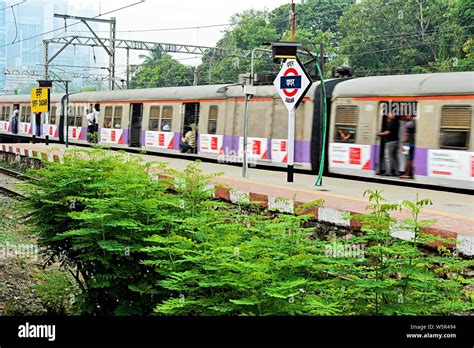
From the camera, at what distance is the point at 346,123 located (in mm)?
15203

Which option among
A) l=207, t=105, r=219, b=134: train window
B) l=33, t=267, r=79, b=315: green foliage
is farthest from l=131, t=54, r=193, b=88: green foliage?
l=33, t=267, r=79, b=315: green foliage

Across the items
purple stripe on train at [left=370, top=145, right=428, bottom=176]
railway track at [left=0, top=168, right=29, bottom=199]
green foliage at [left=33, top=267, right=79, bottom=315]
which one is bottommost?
green foliage at [left=33, top=267, right=79, bottom=315]

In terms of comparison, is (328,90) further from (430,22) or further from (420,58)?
(430,22)

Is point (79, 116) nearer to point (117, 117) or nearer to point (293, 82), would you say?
point (117, 117)

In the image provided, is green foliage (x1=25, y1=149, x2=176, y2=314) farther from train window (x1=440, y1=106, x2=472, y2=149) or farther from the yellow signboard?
the yellow signboard

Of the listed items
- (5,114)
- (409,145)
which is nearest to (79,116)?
(5,114)

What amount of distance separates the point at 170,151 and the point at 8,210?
8273 millimetres

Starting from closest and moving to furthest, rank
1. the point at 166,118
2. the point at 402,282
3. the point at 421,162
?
1. the point at 402,282
2. the point at 421,162
3. the point at 166,118

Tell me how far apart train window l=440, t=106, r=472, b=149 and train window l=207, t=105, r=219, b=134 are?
336 inches

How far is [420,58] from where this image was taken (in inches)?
638

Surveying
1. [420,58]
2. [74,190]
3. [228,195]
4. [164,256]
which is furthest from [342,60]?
[164,256]

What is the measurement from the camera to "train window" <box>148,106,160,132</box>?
22847mm

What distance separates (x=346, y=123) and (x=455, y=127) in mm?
3016

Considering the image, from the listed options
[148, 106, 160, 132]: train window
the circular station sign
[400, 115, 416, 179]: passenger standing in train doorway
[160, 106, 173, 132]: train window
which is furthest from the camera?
[148, 106, 160, 132]: train window
